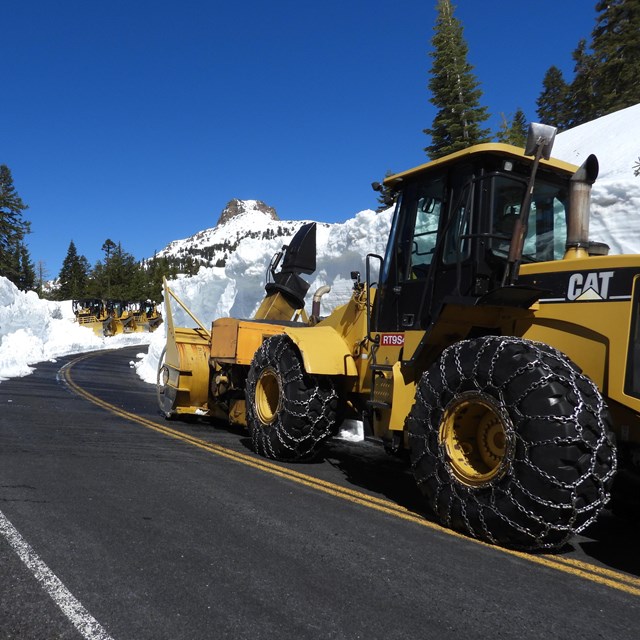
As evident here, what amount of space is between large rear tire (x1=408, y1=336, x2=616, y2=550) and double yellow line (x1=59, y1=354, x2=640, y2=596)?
0.11 metres

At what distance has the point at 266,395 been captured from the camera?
673 cm

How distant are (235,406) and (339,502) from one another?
12.8ft

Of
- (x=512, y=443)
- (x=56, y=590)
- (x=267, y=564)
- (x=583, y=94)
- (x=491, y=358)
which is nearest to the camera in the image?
(x=56, y=590)

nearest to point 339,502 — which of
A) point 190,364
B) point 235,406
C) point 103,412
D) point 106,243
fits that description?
point 235,406

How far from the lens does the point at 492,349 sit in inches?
151

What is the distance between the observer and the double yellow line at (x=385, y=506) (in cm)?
329

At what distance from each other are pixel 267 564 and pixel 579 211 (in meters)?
3.23

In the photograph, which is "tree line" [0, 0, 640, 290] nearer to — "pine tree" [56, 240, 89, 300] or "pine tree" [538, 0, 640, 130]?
"pine tree" [538, 0, 640, 130]

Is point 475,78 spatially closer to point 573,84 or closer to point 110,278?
point 573,84

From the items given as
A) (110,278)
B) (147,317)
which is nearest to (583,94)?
(147,317)

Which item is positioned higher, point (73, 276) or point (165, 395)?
point (73, 276)

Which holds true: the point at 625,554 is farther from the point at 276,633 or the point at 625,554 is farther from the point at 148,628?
the point at 148,628

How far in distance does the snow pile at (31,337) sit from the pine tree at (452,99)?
22.4 metres

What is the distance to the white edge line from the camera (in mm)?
2504
